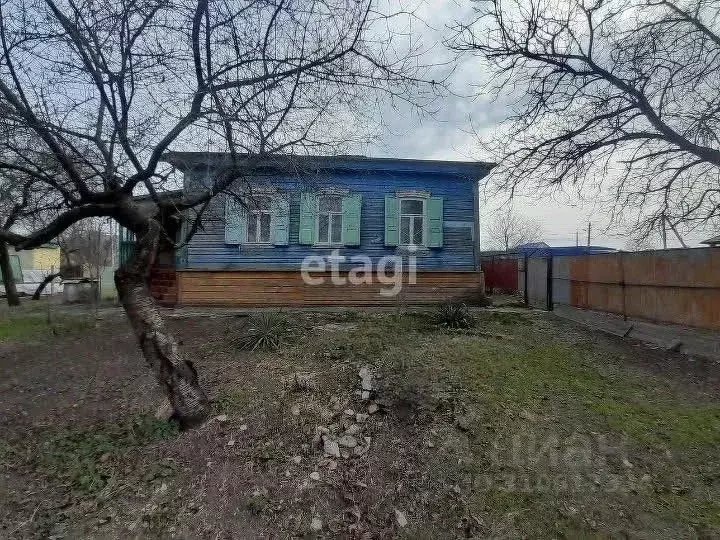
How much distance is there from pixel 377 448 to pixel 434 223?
716 centimetres

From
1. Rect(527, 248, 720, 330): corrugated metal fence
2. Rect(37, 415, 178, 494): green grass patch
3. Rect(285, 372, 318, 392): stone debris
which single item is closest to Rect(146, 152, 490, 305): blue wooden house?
Rect(527, 248, 720, 330): corrugated metal fence

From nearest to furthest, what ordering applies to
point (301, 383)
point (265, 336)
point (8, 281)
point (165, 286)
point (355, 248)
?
point (301, 383) < point (265, 336) < point (165, 286) < point (355, 248) < point (8, 281)

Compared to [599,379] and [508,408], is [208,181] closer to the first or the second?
[508,408]

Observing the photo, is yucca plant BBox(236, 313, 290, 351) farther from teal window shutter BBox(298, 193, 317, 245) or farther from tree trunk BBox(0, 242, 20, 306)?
tree trunk BBox(0, 242, 20, 306)

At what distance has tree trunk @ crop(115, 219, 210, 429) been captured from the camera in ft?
11.6

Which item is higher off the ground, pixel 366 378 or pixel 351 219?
pixel 351 219

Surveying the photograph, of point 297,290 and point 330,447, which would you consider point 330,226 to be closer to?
point 297,290

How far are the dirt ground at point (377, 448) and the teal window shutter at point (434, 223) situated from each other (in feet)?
15.3

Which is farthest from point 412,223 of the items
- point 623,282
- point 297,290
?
point 623,282

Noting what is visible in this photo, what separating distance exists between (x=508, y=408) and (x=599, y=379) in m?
1.60

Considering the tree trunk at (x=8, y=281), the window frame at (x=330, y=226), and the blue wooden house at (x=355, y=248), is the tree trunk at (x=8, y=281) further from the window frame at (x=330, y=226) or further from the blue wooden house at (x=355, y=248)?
the window frame at (x=330, y=226)

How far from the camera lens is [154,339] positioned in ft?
11.6

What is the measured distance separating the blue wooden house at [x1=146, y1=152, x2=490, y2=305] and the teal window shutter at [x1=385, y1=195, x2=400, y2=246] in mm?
25

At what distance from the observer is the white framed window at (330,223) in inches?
375
